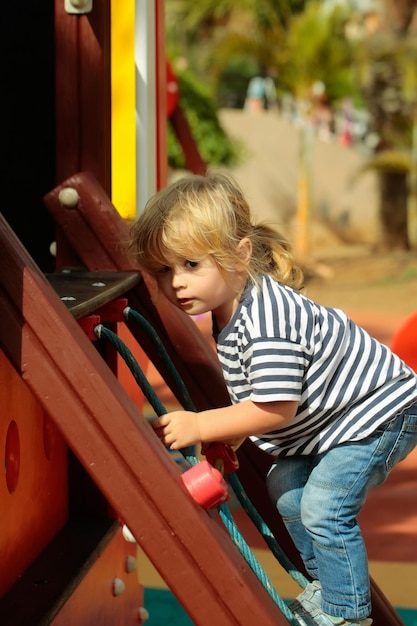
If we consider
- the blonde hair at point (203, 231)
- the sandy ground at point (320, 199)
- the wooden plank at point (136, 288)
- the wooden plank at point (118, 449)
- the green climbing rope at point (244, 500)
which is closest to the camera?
the wooden plank at point (118, 449)

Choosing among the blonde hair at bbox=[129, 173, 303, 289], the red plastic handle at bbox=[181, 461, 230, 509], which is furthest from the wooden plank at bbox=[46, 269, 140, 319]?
the red plastic handle at bbox=[181, 461, 230, 509]

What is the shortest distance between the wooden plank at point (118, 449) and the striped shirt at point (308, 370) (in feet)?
0.95

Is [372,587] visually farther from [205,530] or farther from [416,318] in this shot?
[416,318]

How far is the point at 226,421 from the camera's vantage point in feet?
5.24

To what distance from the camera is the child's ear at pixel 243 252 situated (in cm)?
170

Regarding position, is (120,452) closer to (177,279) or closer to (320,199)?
(177,279)

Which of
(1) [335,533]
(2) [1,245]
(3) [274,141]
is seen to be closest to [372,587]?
(1) [335,533]

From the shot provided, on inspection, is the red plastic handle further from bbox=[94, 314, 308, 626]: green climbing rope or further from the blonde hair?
the blonde hair

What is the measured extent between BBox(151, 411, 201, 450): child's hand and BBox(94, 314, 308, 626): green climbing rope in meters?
0.06

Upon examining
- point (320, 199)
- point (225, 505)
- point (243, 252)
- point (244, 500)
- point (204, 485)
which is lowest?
point (320, 199)

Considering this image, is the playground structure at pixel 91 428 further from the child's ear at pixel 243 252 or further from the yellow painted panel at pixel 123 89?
the child's ear at pixel 243 252

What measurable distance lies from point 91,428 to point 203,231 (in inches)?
18.2

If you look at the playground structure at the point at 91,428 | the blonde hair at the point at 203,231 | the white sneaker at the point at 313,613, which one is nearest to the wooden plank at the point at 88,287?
the playground structure at the point at 91,428

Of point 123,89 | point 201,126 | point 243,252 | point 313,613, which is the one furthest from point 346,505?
point 201,126
